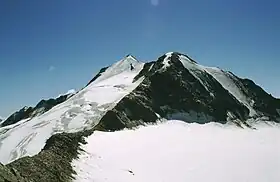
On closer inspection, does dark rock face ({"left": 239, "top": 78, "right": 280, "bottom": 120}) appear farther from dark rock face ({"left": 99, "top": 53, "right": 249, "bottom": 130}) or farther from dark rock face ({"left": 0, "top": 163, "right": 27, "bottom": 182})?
dark rock face ({"left": 0, "top": 163, "right": 27, "bottom": 182})

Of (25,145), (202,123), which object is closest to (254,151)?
(202,123)

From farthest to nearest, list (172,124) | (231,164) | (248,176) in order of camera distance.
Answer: (172,124), (231,164), (248,176)

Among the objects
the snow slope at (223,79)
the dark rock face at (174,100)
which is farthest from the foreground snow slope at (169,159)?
the snow slope at (223,79)

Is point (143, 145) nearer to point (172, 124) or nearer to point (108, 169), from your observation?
point (108, 169)

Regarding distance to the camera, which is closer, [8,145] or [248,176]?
[248,176]

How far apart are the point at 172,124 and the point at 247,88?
46468 millimetres

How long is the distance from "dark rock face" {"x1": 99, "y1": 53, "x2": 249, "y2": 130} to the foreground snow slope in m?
7.17

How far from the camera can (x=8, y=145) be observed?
72750 mm

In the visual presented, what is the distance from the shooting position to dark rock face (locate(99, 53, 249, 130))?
62.7 meters

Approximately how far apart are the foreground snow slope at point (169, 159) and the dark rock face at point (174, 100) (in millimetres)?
7166

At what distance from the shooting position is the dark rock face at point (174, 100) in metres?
62.7

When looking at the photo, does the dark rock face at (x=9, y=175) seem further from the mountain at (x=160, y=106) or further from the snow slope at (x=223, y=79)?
the snow slope at (x=223, y=79)

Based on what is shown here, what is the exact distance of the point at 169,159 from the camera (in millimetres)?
34125

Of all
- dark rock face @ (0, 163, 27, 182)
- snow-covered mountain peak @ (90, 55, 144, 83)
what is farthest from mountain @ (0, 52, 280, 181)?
dark rock face @ (0, 163, 27, 182)
